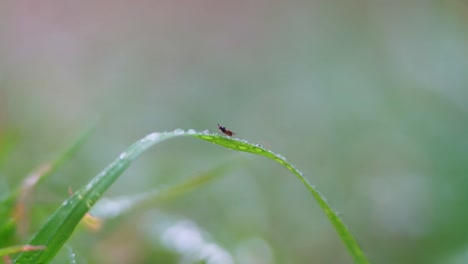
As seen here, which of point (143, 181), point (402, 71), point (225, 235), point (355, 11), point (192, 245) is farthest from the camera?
point (355, 11)

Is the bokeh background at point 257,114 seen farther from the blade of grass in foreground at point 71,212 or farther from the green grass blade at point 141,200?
the blade of grass in foreground at point 71,212

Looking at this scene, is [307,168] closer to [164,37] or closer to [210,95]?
[210,95]

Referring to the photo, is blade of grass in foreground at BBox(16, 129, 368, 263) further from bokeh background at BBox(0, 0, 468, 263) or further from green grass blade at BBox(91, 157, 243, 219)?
green grass blade at BBox(91, 157, 243, 219)

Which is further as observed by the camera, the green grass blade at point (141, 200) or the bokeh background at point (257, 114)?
the bokeh background at point (257, 114)

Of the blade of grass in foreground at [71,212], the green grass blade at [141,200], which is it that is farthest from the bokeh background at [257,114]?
the blade of grass in foreground at [71,212]

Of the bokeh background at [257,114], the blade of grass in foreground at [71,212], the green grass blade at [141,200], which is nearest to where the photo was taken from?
the blade of grass in foreground at [71,212]

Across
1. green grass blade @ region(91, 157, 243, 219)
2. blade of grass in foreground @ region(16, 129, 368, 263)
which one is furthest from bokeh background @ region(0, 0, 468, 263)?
blade of grass in foreground @ region(16, 129, 368, 263)

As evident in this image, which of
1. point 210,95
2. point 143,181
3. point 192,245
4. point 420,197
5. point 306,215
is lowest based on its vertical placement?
point 192,245

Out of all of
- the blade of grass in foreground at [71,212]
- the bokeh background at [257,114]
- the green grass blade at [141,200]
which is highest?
the bokeh background at [257,114]

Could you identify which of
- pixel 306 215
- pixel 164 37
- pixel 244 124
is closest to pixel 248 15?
pixel 164 37
